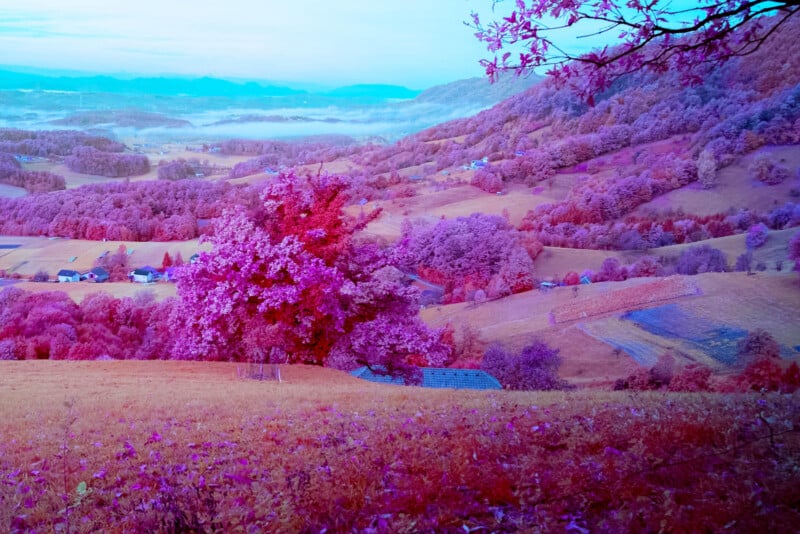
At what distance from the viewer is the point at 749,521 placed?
13.2ft

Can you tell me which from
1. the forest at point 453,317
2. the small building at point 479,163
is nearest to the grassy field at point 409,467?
the forest at point 453,317

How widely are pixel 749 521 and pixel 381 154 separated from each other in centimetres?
4867

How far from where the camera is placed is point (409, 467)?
5.64 meters

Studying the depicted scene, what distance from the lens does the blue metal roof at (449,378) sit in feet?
60.4

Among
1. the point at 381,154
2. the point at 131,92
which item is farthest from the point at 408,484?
the point at 131,92

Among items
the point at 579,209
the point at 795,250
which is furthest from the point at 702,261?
the point at 579,209

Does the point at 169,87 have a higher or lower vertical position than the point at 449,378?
higher

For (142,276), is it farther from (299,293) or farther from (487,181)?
(487,181)

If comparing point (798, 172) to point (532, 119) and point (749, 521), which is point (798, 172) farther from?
point (749, 521)

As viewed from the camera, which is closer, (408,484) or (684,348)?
(408,484)

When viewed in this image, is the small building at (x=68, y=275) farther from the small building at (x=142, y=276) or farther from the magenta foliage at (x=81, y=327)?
the magenta foliage at (x=81, y=327)

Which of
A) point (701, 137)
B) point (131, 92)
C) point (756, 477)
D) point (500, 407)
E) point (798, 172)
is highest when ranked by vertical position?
point (131, 92)

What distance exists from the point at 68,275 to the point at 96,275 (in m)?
1.23

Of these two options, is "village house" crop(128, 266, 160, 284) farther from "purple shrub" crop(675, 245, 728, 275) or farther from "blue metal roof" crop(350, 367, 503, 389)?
"purple shrub" crop(675, 245, 728, 275)
